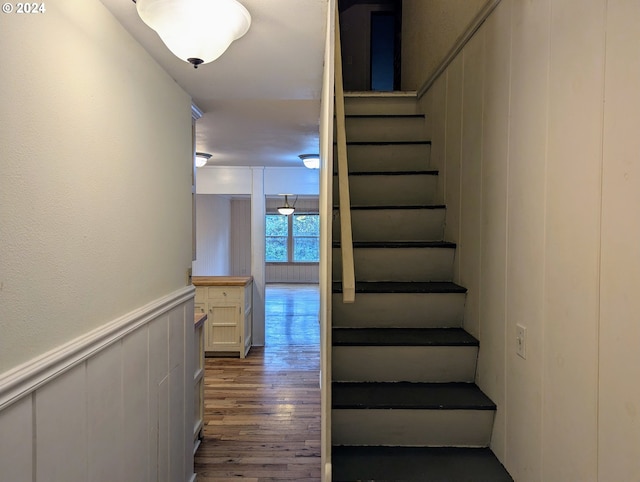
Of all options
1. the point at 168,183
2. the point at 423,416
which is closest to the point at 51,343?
the point at 168,183

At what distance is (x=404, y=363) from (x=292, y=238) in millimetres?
10545

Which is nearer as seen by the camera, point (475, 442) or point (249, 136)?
point (475, 442)

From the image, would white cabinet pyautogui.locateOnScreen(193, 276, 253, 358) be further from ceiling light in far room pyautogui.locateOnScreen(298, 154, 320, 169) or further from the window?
the window

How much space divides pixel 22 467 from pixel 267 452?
2.30 metres

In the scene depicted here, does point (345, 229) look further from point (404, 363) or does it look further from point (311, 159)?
point (311, 159)

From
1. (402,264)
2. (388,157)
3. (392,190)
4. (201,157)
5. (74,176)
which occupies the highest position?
(201,157)

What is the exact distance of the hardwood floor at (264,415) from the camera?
2.81 m

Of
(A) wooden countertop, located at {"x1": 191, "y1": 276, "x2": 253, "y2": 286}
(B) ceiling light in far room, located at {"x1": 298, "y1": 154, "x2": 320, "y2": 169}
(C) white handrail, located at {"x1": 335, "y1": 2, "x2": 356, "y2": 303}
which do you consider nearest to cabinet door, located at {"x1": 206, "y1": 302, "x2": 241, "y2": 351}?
(A) wooden countertop, located at {"x1": 191, "y1": 276, "x2": 253, "y2": 286}

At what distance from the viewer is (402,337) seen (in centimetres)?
200

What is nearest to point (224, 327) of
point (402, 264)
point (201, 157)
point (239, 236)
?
point (201, 157)

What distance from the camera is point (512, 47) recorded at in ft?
5.25

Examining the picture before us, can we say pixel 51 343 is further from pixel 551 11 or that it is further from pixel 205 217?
pixel 205 217

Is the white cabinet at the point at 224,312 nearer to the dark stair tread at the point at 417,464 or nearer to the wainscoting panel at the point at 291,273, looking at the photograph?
the dark stair tread at the point at 417,464

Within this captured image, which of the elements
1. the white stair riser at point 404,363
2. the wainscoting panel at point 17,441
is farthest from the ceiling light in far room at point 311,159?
the wainscoting panel at point 17,441
